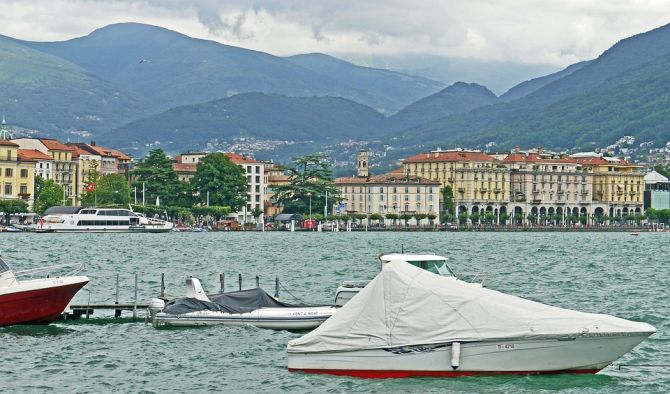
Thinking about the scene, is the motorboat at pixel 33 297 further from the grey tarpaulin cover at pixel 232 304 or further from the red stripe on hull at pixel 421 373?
the red stripe on hull at pixel 421 373

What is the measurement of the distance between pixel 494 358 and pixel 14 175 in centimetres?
16273

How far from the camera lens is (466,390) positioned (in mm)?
31656

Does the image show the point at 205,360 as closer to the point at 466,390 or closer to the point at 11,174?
the point at 466,390

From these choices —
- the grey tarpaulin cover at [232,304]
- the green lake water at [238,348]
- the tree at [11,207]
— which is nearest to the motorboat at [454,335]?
the green lake water at [238,348]

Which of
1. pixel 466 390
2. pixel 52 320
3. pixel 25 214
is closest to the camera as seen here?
pixel 466 390

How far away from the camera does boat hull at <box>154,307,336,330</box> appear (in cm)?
4247

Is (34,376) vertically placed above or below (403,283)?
below

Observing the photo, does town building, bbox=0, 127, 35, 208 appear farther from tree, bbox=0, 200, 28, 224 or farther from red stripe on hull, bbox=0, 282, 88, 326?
red stripe on hull, bbox=0, 282, 88, 326

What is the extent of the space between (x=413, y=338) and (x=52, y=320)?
52.7 ft

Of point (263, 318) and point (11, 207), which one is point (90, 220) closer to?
point (11, 207)

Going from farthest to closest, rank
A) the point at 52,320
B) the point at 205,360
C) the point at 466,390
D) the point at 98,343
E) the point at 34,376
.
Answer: the point at 52,320 < the point at 98,343 < the point at 205,360 < the point at 34,376 < the point at 466,390

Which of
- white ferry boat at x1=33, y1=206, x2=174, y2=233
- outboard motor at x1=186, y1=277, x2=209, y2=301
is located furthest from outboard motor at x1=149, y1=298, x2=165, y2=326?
white ferry boat at x1=33, y1=206, x2=174, y2=233

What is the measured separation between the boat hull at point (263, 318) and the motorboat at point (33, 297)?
9.79 feet

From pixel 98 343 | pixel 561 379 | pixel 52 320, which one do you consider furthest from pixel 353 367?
pixel 52 320
